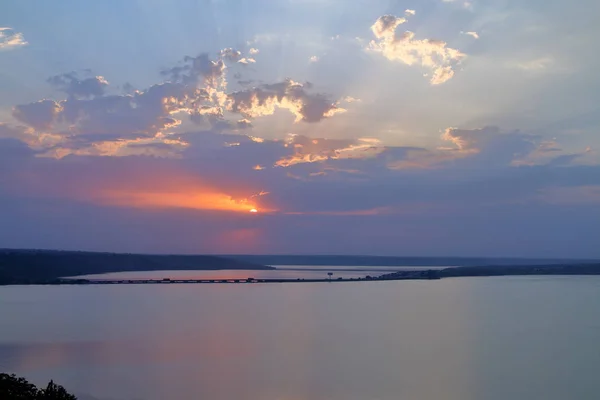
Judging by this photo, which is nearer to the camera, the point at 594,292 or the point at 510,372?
the point at 510,372

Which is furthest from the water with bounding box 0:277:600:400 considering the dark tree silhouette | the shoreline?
the shoreline

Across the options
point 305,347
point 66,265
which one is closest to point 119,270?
point 66,265

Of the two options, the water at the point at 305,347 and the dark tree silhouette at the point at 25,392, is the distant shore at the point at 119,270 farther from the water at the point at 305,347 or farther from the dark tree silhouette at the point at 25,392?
the dark tree silhouette at the point at 25,392

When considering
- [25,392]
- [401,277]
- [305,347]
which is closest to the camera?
[25,392]

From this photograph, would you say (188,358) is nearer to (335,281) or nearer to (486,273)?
(335,281)

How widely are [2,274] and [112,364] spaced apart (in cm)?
3207

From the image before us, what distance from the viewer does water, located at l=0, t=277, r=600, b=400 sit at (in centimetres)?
1267

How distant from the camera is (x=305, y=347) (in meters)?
17.0

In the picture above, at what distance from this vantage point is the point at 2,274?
1672 inches

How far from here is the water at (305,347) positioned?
41.6 ft

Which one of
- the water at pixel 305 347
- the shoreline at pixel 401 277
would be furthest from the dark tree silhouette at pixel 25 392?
the shoreline at pixel 401 277

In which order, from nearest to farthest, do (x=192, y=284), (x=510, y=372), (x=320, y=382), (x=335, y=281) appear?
(x=320, y=382) → (x=510, y=372) → (x=192, y=284) → (x=335, y=281)

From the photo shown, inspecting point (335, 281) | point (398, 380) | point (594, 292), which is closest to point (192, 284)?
point (335, 281)

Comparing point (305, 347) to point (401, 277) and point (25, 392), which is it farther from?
point (401, 277)
